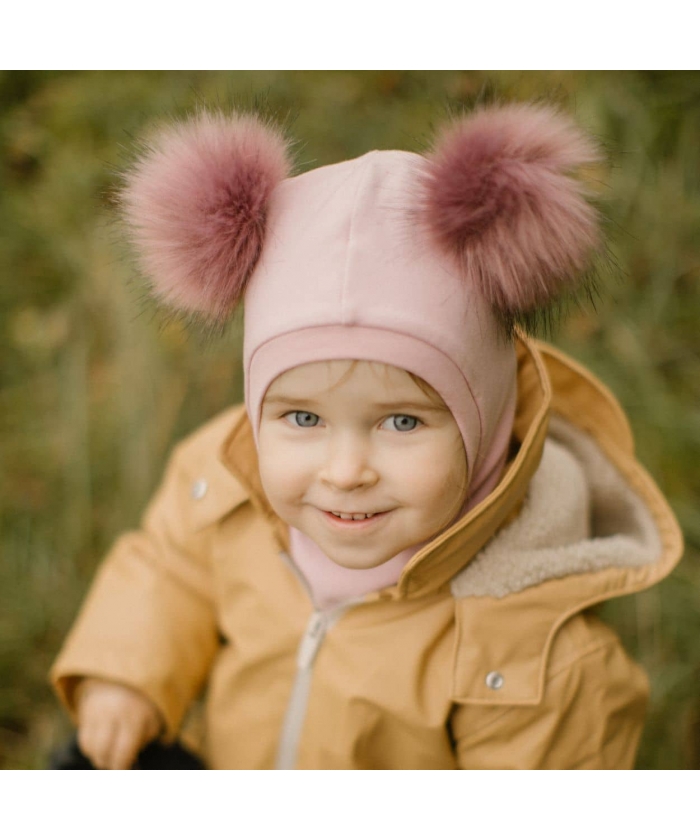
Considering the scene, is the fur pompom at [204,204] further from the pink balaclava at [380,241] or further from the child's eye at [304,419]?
the child's eye at [304,419]

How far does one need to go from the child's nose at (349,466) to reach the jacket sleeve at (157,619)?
44cm

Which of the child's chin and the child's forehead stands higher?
the child's forehead

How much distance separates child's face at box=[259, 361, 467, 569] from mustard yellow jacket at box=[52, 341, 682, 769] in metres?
0.07

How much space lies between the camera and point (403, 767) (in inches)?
44.6

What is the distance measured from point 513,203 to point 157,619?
2.77 ft

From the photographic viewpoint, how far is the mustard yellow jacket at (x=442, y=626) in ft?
3.46

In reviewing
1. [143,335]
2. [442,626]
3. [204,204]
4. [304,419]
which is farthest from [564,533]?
[143,335]

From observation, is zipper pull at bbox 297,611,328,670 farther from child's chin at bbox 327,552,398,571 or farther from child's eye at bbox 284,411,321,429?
child's eye at bbox 284,411,321,429

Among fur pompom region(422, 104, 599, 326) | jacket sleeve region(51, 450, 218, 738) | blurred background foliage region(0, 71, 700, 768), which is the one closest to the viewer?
fur pompom region(422, 104, 599, 326)

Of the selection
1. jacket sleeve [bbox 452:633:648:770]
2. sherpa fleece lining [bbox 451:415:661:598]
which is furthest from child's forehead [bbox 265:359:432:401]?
jacket sleeve [bbox 452:633:648:770]

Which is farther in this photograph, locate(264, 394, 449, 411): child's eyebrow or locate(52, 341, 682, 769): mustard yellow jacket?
locate(52, 341, 682, 769): mustard yellow jacket

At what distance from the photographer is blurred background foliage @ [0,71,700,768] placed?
1760 millimetres

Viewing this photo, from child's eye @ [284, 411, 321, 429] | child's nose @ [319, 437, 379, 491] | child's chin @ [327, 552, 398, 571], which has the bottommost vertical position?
child's chin @ [327, 552, 398, 571]

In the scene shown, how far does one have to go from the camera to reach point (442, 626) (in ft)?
3.58
